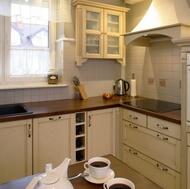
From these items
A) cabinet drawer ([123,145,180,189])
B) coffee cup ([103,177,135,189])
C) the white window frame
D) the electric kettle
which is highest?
the white window frame

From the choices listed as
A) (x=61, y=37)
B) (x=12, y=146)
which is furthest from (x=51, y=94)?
(x=12, y=146)

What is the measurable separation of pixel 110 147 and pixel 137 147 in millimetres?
370

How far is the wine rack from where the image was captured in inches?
91.7

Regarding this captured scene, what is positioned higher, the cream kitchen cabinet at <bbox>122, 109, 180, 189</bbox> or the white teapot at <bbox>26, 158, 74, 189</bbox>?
the white teapot at <bbox>26, 158, 74, 189</bbox>

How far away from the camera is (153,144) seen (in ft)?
6.98

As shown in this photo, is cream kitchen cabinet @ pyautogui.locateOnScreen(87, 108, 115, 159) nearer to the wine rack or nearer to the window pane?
the wine rack

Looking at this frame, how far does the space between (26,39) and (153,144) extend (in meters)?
1.91

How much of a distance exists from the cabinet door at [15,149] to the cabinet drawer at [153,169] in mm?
1115

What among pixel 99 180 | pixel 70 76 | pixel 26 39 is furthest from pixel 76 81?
pixel 99 180

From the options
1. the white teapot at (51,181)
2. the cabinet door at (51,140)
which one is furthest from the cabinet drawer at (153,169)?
the white teapot at (51,181)

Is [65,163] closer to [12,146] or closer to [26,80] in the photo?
[12,146]

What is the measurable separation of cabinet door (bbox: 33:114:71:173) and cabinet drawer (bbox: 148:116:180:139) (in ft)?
2.76

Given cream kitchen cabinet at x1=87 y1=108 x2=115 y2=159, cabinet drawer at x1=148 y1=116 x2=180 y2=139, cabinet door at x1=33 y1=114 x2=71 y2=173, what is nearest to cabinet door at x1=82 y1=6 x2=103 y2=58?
cream kitchen cabinet at x1=87 y1=108 x2=115 y2=159

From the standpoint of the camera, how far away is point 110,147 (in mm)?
2580
